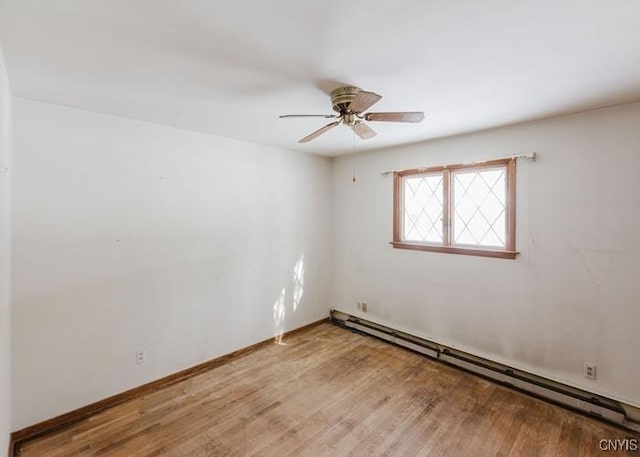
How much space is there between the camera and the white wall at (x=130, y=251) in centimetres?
223

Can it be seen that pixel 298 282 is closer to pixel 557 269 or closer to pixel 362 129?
pixel 362 129

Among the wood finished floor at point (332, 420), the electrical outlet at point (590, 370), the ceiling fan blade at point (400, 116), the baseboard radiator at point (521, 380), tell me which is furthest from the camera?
the electrical outlet at point (590, 370)

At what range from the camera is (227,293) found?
11.1 ft

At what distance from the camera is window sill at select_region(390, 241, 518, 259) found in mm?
2934

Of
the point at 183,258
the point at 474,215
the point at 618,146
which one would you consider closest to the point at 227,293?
the point at 183,258

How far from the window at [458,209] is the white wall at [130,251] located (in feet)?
5.10

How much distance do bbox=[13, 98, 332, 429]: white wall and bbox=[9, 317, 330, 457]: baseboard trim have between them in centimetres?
6

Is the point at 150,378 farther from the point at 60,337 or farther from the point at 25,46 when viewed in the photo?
the point at 25,46

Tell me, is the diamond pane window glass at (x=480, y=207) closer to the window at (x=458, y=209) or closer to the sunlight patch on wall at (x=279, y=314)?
the window at (x=458, y=209)

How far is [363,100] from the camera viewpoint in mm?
1779

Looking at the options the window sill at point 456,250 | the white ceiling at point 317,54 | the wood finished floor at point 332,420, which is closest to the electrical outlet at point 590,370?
the wood finished floor at point 332,420

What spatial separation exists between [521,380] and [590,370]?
1.75 feet

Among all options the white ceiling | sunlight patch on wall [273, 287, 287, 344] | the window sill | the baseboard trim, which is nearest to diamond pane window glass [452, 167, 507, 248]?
the window sill

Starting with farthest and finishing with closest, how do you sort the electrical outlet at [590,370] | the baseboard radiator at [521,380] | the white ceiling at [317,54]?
1. the electrical outlet at [590,370]
2. the baseboard radiator at [521,380]
3. the white ceiling at [317,54]
